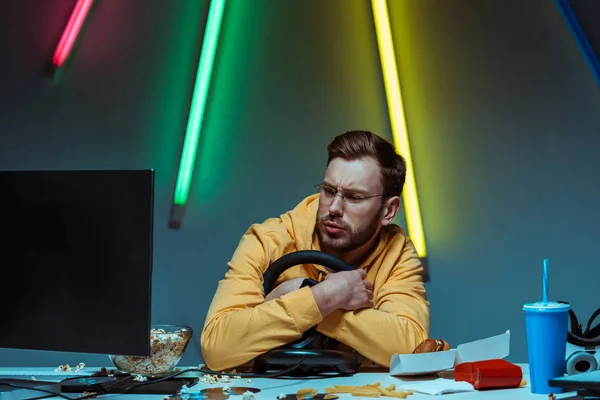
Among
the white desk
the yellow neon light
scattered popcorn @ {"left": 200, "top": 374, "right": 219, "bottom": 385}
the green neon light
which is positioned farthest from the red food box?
the green neon light

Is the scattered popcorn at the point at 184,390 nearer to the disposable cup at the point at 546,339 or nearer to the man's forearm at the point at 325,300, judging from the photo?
the man's forearm at the point at 325,300

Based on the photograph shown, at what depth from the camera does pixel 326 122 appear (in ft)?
11.2

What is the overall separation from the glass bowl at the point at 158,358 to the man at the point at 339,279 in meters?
0.33

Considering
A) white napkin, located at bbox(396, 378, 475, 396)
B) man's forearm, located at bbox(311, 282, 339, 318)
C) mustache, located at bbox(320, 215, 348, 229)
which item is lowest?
white napkin, located at bbox(396, 378, 475, 396)

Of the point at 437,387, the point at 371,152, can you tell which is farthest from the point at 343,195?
the point at 437,387

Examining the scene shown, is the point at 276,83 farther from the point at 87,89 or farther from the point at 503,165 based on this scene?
the point at 503,165

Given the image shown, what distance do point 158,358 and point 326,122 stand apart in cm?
177

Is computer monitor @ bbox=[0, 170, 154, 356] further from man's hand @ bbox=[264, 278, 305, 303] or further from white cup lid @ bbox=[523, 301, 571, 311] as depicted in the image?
man's hand @ bbox=[264, 278, 305, 303]

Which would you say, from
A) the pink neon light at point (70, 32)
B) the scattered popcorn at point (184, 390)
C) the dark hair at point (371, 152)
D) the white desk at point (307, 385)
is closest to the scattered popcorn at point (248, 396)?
the white desk at point (307, 385)

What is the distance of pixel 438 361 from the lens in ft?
5.98

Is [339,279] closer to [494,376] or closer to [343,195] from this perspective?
[343,195]

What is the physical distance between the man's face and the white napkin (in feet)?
2.64

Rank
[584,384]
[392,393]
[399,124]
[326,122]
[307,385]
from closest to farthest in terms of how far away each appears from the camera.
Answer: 1. [584,384]
2. [392,393]
3. [307,385]
4. [399,124]
5. [326,122]

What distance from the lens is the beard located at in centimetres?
252
